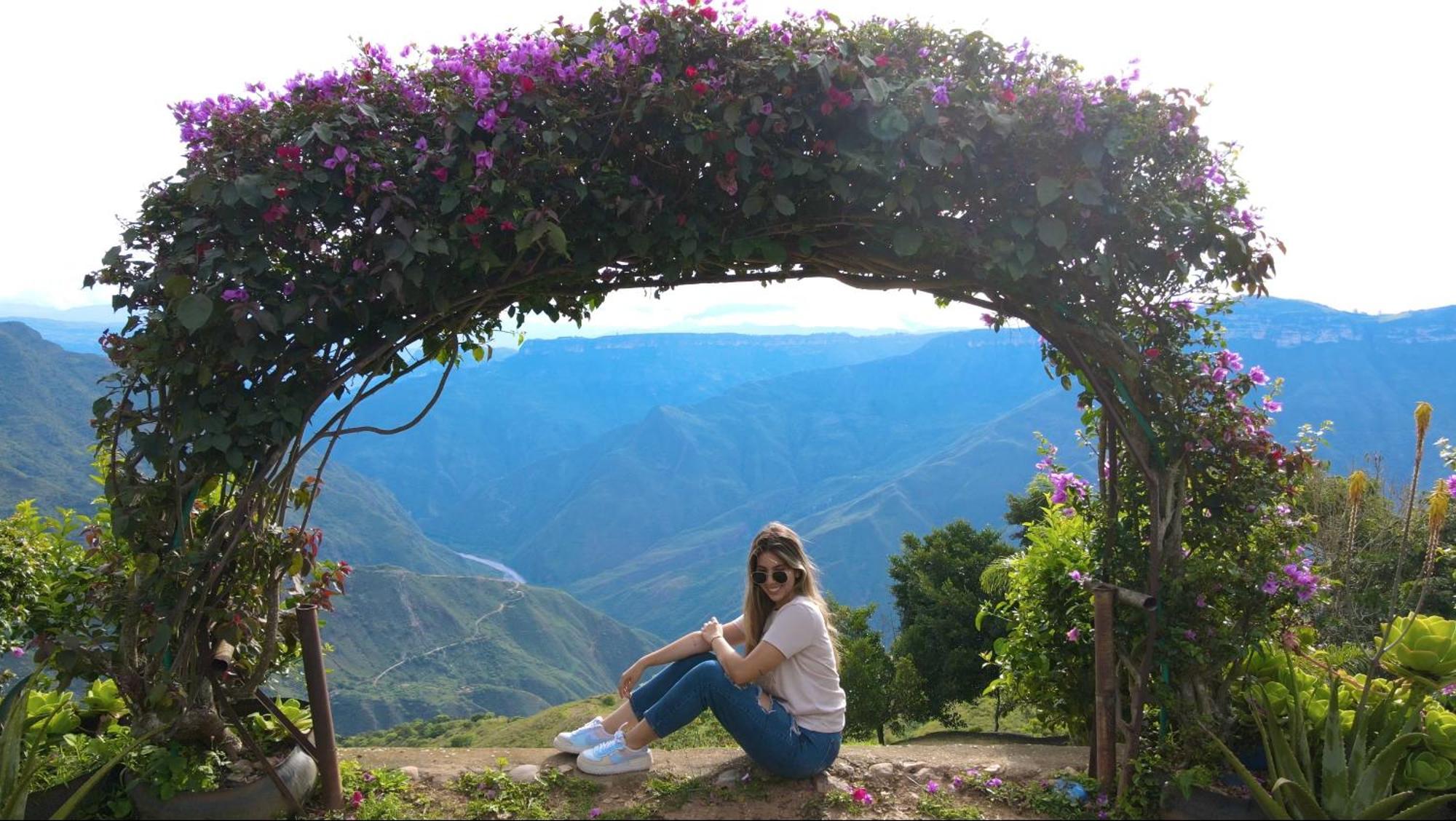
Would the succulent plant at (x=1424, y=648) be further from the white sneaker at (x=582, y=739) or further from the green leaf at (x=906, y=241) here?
the white sneaker at (x=582, y=739)

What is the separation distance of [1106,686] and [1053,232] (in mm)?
1805

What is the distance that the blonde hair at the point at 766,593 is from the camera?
3.82 m

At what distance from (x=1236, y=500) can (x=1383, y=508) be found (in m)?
18.4

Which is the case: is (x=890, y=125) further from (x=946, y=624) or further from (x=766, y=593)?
(x=946, y=624)

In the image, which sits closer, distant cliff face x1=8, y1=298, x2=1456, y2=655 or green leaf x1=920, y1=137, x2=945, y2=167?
green leaf x1=920, y1=137, x2=945, y2=167

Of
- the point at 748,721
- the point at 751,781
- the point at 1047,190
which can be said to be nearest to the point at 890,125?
the point at 1047,190

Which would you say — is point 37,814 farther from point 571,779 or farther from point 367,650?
point 367,650

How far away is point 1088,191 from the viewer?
360 centimetres

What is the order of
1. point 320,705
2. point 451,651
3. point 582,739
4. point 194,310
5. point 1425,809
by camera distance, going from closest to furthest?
point 194,310, point 1425,809, point 320,705, point 582,739, point 451,651

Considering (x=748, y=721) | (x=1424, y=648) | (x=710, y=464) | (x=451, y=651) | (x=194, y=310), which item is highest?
(x=194, y=310)

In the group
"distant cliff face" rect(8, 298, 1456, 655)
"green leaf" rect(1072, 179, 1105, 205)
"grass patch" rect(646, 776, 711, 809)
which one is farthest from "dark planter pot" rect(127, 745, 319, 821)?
"distant cliff face" rect(8, 298, 1456, 655)

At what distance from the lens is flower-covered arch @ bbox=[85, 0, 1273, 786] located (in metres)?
3.48

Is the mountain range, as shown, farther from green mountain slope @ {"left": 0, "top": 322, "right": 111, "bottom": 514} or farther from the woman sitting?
the woman sitting

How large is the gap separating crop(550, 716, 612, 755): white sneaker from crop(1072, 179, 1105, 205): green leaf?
2.98 m
